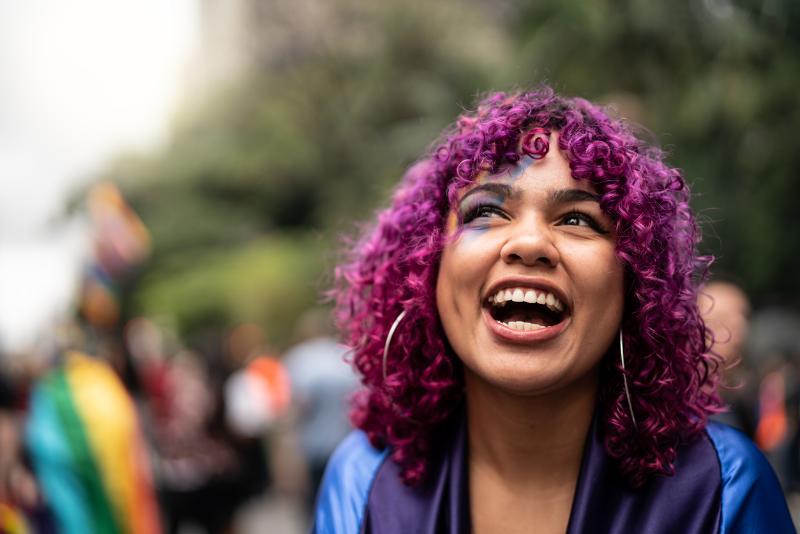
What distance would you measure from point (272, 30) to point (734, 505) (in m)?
21.7

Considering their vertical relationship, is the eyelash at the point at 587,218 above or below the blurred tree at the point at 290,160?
below

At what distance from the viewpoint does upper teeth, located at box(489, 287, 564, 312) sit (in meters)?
1.45

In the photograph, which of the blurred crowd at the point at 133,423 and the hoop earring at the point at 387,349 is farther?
the blurred crowd at the point at 133,423

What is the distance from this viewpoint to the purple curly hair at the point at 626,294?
151 centimetres

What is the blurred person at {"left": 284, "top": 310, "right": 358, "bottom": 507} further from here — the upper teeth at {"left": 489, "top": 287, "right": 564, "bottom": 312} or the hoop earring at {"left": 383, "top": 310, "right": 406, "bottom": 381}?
the upper teeth at {"left": 489, "top": 287, "right": 564, "bottom": 312}

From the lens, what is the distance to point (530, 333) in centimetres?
144

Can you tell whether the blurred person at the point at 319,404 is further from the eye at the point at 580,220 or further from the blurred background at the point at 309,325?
the eye at the point at 580,220

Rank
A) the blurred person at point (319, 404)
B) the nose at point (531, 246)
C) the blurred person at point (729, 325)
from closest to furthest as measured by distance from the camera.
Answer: the nose at point (531, 246), the blurred person at point (729, 325), the blurred person at point (319, 404)

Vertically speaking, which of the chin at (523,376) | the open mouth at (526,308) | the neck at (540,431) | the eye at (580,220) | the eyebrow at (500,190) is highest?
the eyebrow at (500,190)

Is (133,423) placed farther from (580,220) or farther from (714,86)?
(714,86)

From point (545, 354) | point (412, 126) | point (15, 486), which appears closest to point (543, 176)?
point (545, 354)

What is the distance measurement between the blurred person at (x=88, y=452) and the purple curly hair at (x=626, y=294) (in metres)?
2.71

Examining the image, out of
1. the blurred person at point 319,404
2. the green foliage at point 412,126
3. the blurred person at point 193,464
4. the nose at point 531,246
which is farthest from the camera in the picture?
the green foliage at point 412,126

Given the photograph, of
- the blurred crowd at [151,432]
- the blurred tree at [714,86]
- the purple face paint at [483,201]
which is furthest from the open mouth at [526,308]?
the blurred tree at [714,86]
